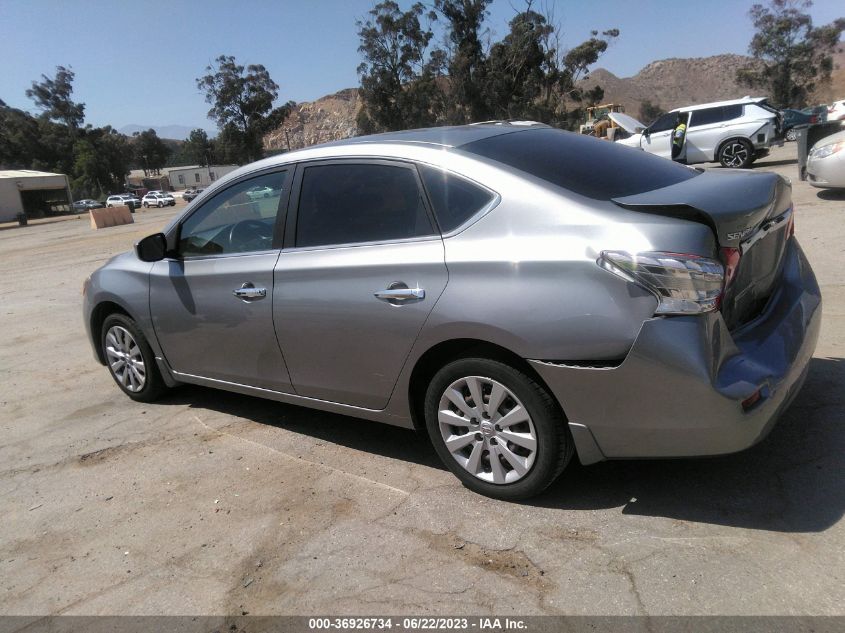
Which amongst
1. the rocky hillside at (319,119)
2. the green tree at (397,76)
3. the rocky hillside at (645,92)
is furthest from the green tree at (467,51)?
the rocky hillside at (319,119)

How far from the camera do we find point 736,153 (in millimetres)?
16438

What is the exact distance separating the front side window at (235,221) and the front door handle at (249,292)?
0.25 meters

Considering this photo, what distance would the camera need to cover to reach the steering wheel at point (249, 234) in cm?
394

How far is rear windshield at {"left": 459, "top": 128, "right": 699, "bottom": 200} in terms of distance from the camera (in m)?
3.05

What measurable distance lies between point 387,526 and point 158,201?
2389 inches

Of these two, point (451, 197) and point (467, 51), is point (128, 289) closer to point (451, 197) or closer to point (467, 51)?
point (451, 197)

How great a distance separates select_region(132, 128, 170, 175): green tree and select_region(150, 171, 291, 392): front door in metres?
108

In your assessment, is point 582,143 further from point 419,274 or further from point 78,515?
point 78,515

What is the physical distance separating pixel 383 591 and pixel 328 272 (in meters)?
1.63

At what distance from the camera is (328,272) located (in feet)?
11.4

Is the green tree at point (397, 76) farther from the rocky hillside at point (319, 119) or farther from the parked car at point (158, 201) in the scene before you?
the rocky hillside at point (319, 119)

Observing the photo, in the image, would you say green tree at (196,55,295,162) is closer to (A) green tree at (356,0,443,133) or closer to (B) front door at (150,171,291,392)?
(A) green tree at (356,0,443,133)

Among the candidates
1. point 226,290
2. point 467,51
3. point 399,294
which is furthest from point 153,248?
point 467,51

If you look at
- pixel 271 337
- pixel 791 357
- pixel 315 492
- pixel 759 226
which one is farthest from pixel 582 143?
pixel 315 492
